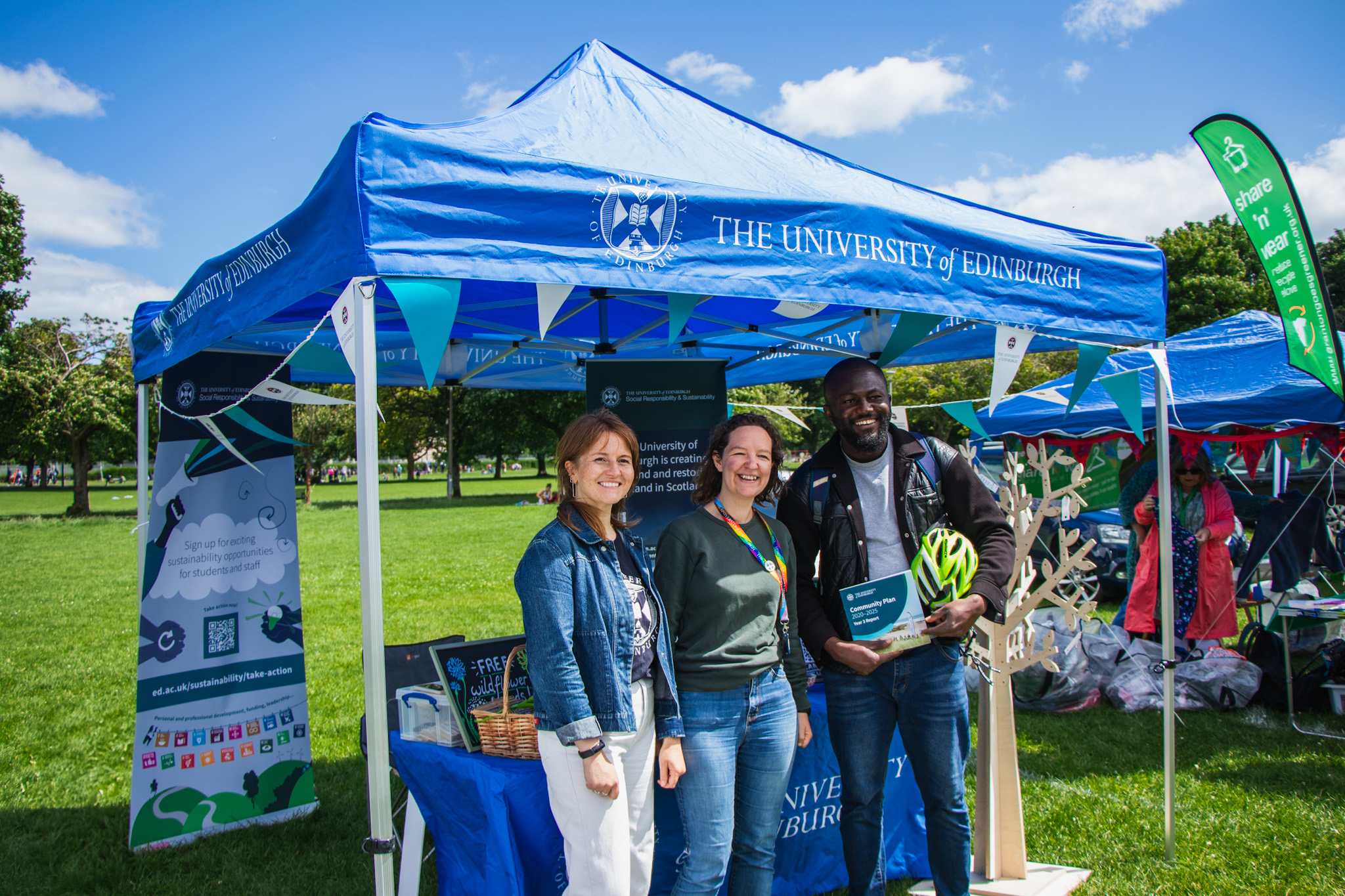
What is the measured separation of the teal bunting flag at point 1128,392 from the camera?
3.58 metres

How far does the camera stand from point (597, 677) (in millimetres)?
1930

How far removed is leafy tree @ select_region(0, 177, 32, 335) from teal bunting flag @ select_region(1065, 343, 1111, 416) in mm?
27424

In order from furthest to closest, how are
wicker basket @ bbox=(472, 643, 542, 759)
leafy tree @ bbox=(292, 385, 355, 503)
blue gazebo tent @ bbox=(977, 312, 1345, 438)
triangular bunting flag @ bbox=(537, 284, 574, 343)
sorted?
leafy tree @ bbox=(292, 385, 355, 503), blue gazebo tent @ bbox=(977, 312, 1345, 438), triangular bunting flag @ bbox=(537, 284, 574, 343), wicker basket @ bbox=(472, 643, 542, 759)

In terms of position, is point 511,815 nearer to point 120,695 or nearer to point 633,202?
point 633,202

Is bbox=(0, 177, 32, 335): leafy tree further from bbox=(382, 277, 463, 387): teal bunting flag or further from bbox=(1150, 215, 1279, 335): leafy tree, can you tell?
bbox=(1150, 215, 1279, 335): leafy tree

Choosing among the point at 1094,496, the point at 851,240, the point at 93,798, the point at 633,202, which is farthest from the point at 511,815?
the point at 1094,496

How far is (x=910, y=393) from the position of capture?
29641mm

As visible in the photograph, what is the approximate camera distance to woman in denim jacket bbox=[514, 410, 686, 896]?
1886 millimetres

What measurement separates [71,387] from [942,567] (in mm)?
31456

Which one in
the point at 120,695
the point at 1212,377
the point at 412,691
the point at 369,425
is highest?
the point at 1212,377

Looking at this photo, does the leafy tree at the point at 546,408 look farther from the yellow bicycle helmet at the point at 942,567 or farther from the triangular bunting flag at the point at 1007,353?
the yellow bicycle helmet at the point at 942,567

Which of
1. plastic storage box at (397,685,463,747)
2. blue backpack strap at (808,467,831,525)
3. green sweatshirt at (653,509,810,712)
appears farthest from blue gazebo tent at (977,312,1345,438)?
plastic storage box at (397,685,463,747)

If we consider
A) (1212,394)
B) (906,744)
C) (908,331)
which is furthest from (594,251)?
(1212,394)

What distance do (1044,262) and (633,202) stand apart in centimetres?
175
